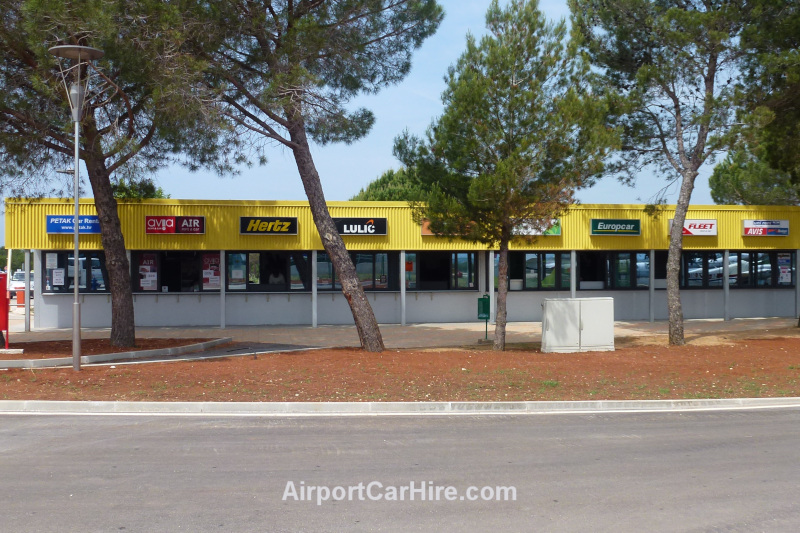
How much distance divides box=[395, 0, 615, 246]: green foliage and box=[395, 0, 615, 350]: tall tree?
0.07ft

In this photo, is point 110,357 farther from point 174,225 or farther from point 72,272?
point 72,272

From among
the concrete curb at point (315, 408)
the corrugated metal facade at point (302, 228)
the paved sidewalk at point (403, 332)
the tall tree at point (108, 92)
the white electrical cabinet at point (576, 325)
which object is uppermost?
the tall tree at point (108, 92)

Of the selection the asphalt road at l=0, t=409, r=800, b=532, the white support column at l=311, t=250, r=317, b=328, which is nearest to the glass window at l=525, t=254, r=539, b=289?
the white support column at l=311, t=250, r=317, b=328

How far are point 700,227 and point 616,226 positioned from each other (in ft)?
9.99

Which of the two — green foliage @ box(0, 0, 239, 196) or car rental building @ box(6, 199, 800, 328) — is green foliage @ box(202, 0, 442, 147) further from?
car rental building @ box(6, 199, 800, 328)

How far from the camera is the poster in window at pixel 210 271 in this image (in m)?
24.0

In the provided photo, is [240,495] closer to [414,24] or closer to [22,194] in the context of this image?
[414,24]

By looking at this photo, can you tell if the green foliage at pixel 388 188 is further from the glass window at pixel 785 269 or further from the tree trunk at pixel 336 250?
the tree trunk at pixel 336 250

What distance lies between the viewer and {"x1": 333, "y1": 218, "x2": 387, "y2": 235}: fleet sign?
2362cm

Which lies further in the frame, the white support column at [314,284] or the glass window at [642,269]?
the glass window at [642,269]

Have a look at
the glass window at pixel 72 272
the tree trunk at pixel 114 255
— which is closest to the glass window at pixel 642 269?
the tree trunk at pixel 114 255

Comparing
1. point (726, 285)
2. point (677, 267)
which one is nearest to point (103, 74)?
point (677, 267)

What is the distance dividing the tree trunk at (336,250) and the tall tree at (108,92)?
6.38ft

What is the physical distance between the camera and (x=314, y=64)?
51.2 ft
